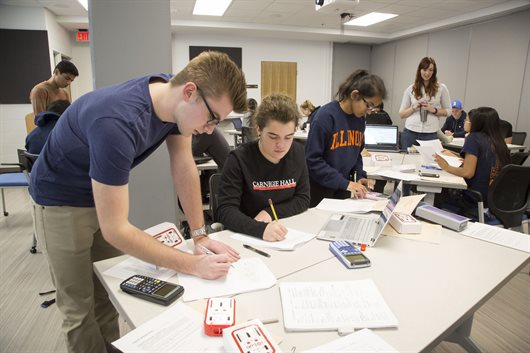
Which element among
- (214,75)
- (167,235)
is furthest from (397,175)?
(214,75)

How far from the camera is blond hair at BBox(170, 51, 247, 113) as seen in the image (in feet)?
3.32

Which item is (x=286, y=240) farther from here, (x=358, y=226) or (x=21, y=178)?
(x=21, y=178)

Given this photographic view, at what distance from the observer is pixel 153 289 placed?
98 cm

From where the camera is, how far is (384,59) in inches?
363

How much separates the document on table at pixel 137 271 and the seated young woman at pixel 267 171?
0.50m

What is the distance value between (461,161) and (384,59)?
7101mm

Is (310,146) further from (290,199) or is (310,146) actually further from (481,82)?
(481,82)

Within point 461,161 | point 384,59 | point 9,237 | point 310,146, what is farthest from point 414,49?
point 9,237

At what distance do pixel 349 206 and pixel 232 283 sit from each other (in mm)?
962

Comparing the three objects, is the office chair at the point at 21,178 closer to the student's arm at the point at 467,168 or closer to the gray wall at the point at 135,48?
the gray wall at the point at 135,48

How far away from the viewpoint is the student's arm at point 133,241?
0.95 meters

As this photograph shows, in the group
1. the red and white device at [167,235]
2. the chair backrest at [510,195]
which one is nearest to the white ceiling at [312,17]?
the chair backrest at [510,195]

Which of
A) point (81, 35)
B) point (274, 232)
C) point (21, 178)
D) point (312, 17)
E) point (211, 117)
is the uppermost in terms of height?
point (312, 17)

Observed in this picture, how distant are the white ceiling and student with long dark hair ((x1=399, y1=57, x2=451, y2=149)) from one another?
174 centimetres
